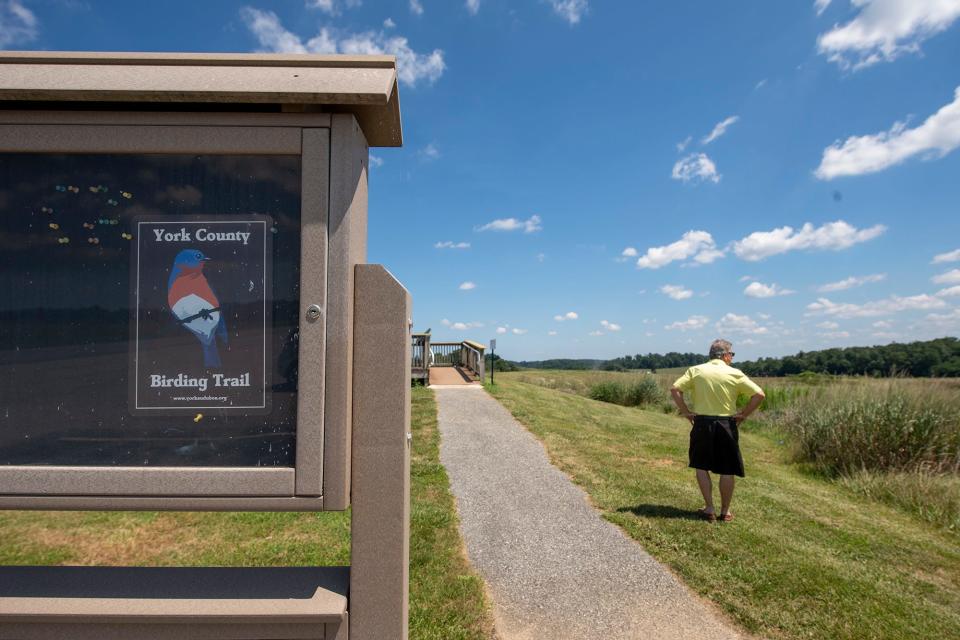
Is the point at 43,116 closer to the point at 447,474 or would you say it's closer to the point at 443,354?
the point at 447,474

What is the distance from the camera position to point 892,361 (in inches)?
419

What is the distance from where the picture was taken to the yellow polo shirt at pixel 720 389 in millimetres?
5145

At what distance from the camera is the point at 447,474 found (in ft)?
21.9

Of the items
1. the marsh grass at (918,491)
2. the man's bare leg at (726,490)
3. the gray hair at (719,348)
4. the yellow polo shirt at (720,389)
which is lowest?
→ the marsh grass at (918,491)

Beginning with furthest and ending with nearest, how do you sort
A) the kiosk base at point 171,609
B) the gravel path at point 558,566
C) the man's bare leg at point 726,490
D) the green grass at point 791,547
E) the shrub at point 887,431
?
the shrub at point 887,431 → the man's bare leg at point 726,490 → the green grass at point 791,547 → the gravel path at point 558,566 → the kiosk base at point 171,609

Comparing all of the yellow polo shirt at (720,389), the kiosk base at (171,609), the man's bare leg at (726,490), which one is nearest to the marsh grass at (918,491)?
the man's bare leg at (726,490)

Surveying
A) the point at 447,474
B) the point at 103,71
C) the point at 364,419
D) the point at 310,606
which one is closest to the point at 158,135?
the point at 103,71

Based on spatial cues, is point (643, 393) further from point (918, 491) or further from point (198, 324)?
point (198, 324)

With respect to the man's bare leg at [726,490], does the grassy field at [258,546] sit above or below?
below

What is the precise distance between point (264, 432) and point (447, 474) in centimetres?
515

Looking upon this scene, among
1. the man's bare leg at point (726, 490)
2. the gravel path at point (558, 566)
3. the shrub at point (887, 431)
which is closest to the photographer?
the gravel path at point (558, 566)

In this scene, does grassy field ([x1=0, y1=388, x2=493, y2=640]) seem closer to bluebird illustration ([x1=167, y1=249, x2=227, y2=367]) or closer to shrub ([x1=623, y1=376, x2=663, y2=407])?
bluebird illustration ([x1=167, y1=249, x2=227, y2=367])

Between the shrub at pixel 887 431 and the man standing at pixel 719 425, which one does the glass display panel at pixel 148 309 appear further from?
the shrub at pixel 887 431

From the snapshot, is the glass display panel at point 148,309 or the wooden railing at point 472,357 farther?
the wooden railing at point 472,357
